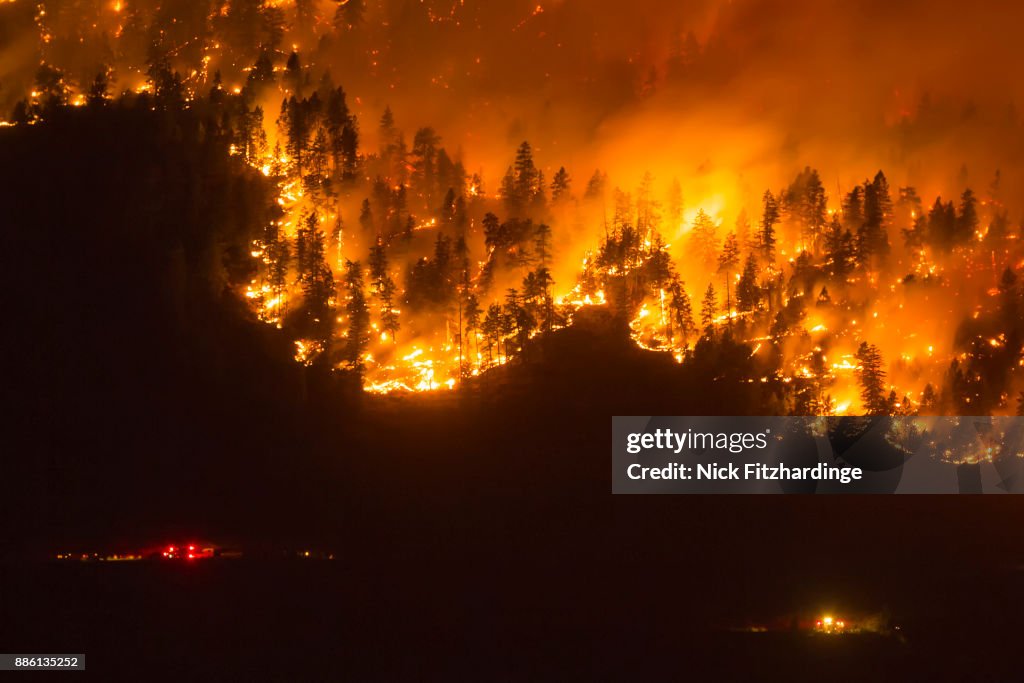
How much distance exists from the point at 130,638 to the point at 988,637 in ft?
193

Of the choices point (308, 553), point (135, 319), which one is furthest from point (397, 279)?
point (308, 553)

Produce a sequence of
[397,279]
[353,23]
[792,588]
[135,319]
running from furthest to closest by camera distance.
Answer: [353,23] → [397,279] → [135,319] → [792,588]

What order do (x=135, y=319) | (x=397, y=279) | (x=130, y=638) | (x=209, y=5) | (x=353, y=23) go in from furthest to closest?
(x=353, y=23) → (x=209, y=5) → (x=397, y=279) → (x=135, y=319) → (x=130, y=638)

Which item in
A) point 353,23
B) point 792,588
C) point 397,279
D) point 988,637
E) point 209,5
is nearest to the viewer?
point 988,637

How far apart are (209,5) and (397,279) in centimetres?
3963

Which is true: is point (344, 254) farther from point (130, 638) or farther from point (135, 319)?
point (130, 638)

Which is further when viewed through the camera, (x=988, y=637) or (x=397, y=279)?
(x=397, y=279)

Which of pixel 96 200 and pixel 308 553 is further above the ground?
pixel 96 200

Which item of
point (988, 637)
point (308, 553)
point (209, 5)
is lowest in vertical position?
point (988, 637)

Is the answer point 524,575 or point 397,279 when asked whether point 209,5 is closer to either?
point 397,279

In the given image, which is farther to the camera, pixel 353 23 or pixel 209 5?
pixel 353 23

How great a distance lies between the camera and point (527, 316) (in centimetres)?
9738

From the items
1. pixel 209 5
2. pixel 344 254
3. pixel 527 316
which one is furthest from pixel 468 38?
pixel 527 316

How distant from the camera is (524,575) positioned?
3221 inches
